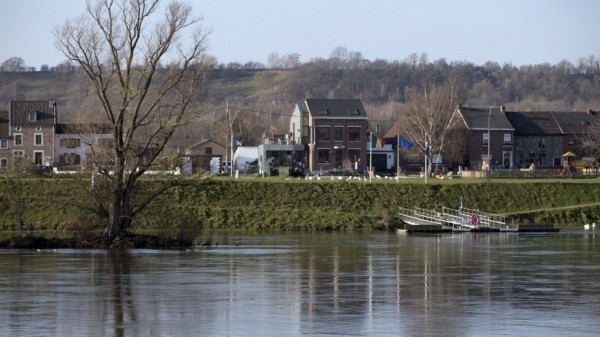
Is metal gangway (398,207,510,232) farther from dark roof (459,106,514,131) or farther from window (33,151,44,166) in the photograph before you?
window (33,151,44,166)

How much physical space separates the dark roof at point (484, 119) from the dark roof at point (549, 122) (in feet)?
5.38

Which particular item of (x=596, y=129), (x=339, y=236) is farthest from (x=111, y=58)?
(x=596, y=129)

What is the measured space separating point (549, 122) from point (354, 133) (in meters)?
25.3

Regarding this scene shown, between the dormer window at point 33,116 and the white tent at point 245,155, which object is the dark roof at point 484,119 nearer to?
the white tent at point 245,155

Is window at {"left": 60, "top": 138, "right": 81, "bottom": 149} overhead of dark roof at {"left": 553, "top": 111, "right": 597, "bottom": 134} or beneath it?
beneath

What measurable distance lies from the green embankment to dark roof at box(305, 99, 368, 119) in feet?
103

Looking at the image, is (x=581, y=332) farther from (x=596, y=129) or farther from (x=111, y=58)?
(x=596, y=129)

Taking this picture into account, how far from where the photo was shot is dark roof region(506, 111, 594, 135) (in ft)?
398

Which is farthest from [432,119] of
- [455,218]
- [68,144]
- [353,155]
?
[455,218]

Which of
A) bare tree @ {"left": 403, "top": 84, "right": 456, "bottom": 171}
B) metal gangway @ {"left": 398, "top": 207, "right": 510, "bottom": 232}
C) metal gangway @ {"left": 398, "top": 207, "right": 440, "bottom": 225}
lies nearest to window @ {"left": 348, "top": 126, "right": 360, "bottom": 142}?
bare tree @ {"left": 403, "top": 84, "right": 456, "bottom": 171}

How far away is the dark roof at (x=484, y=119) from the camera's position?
390 ft

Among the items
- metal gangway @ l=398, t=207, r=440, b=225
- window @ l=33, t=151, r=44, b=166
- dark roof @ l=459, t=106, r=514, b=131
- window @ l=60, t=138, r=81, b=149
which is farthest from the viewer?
dark roof @ l=459, t=106, r=514, b=131

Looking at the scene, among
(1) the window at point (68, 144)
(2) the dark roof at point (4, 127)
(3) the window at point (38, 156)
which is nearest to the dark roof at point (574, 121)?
(1) the window at point (68, 144)

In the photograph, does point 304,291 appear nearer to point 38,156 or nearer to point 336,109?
point 336,109
